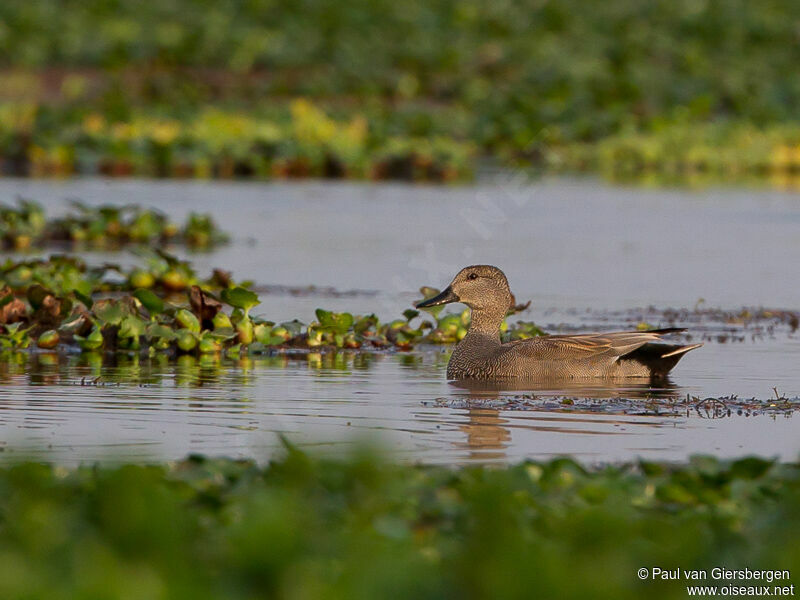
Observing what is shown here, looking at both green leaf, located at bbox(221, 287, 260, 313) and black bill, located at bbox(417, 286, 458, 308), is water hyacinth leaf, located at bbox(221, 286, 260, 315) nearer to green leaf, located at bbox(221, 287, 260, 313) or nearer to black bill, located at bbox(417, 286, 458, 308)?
green leaf, located at bbox(221, 287, 260, 313)

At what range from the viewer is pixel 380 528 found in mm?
5746

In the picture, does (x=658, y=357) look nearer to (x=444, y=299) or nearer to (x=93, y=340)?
(x=444, y=299)

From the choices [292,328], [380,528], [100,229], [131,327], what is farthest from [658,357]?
[100,229]

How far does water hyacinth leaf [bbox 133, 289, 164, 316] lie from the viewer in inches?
457

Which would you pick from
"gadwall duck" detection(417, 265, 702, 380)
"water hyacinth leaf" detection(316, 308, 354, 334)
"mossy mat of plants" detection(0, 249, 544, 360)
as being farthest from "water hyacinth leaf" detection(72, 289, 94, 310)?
"gadwall duck" detection(417, 265, 702, 380)

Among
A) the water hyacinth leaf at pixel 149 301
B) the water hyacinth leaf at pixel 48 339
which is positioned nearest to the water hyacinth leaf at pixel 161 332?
the water hyacinth leaf at pixel 149 301

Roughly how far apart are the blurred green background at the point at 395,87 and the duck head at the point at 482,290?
59.9ft

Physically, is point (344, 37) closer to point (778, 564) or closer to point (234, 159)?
point (234, 159)

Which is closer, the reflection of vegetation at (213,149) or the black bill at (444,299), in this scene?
the black bill at (444,299)

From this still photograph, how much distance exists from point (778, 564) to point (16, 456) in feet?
10.9

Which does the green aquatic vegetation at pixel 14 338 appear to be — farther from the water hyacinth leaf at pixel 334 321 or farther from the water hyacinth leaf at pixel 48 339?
the water hyacinth leaf at pixel 334 321

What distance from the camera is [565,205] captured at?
25984mm

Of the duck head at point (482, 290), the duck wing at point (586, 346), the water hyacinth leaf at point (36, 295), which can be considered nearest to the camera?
the duck wing at point (586, 346)

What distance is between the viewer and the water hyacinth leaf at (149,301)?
11617mm
